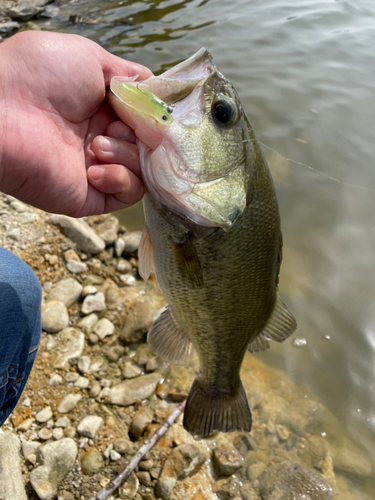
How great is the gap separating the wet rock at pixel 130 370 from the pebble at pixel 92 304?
1.72 ft

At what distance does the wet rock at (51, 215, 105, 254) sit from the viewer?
11.4ft

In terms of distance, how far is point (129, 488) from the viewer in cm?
235

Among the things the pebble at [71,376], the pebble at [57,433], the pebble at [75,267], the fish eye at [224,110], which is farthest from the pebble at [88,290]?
the fish eye at [224,110]

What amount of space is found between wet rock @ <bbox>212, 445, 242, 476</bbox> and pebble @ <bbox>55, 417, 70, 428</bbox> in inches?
40.8

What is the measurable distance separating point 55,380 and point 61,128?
184cm

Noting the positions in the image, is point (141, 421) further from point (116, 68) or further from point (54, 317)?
point (116, 68)

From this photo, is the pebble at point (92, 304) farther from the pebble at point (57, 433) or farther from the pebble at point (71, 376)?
the pebble at point (57, 433)

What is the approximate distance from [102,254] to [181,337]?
1.71m

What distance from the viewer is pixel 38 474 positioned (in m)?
2.20

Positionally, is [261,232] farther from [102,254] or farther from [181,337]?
[102,254]

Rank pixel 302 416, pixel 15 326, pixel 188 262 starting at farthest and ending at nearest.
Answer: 1. pixel 302 416
2. pixel 15 326
3. pixel 188 262

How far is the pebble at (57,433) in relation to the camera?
242 centimetres

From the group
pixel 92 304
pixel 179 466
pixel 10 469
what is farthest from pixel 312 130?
pixel 10 469

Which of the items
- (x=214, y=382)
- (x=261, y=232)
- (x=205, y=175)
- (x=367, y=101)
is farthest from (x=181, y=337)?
(x=367, y=101)
